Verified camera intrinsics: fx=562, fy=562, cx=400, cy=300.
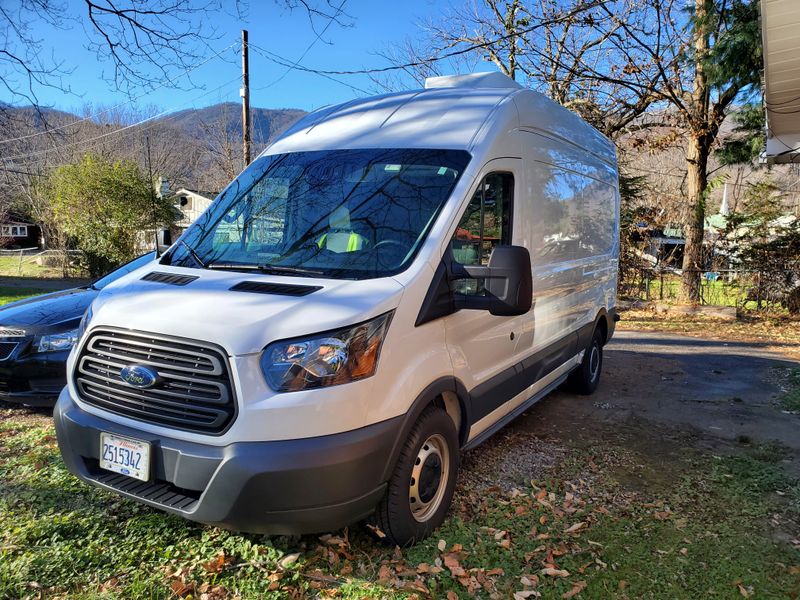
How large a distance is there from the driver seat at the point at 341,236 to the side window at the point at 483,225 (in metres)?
0.55

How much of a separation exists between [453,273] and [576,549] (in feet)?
5.68

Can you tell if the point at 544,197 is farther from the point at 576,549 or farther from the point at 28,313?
the point at 28,313

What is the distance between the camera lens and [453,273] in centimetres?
316

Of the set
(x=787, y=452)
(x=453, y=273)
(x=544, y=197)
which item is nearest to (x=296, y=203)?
(x=453, y=273)

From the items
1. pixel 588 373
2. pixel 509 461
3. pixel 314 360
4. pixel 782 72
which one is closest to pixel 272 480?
pixel 314 360

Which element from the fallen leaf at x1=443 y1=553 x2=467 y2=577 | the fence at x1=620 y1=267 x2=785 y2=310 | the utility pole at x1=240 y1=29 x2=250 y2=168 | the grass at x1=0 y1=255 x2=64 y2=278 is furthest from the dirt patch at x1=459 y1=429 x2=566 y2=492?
the grass at x1=0 y1=255 x2=64 y2=278

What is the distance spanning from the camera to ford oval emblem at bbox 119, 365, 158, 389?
2694 mm

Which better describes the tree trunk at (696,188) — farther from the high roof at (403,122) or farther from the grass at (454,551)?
the high roof at (403,122)

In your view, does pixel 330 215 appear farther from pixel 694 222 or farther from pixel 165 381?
pixel 694 222

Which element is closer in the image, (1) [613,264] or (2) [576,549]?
(2) [576,549]

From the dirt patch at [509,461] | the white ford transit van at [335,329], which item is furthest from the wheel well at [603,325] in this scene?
the white ford transit van at [335,329]

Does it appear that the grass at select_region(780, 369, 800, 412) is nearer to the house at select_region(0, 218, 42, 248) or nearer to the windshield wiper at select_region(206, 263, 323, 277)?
the windshield wiper at select_region(206, 263, 323, 277)

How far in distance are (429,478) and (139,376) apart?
1.65 m

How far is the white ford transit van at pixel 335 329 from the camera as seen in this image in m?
2.52
